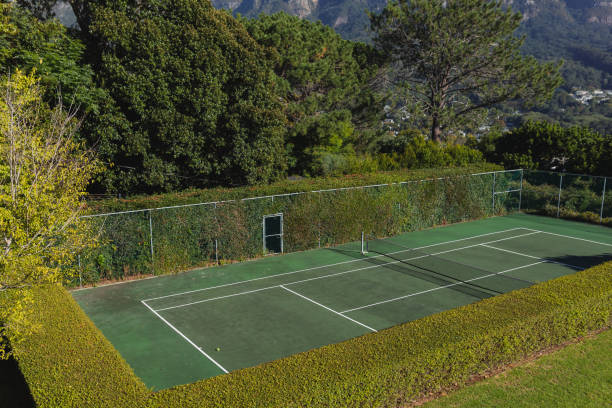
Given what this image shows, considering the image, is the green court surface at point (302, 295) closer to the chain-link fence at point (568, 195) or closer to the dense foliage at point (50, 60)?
the chain-link fence at point (568, 195)

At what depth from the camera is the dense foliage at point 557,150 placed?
31.9 metres

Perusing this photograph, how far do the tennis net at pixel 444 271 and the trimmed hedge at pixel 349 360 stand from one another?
397 cm

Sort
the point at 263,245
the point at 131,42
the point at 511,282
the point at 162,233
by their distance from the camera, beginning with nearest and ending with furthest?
1. the point at 511,282
2. the point at 162,233
3. the point at 263,245
4. the point at 131,42

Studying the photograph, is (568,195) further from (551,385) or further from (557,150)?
(551,385)

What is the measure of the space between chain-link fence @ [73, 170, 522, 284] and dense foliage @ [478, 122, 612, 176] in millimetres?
5479

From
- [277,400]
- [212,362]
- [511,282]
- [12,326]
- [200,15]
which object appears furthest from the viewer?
[200,15]

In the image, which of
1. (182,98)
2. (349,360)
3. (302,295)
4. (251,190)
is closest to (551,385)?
(349,360)

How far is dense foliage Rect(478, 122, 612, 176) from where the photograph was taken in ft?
105

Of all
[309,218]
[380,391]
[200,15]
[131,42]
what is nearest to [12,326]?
[380,391]

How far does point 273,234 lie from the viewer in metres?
22.0

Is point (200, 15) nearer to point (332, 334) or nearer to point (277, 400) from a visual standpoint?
point (332, 334)

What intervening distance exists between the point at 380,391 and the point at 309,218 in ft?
44.5

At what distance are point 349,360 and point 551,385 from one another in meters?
4.41

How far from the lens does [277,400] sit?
27.7 feet
